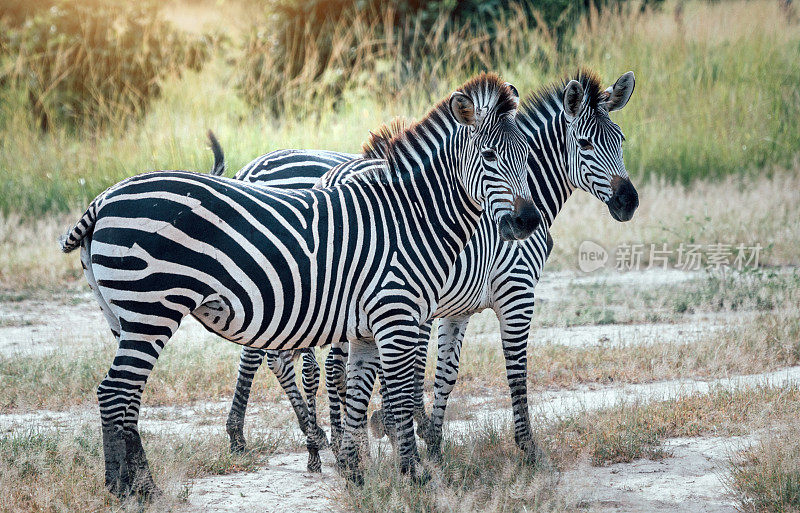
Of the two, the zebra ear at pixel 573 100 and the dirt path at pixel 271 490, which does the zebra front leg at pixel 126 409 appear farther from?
the zebra ear at pixel 573 100

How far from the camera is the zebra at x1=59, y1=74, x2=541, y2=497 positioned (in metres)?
3.93

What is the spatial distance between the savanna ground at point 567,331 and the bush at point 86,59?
486mm

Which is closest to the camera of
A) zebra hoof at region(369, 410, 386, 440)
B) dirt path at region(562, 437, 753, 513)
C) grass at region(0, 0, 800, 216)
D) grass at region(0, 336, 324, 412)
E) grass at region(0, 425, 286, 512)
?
grass at region(0, 425, 286, 512)

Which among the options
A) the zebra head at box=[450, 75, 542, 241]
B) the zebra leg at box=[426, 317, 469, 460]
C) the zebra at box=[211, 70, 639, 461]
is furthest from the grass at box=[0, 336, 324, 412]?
the zebra head at box=[450, 75, 542, 241]

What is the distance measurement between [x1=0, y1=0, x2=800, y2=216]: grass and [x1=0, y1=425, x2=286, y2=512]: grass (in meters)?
6.41

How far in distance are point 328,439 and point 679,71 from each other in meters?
10.8

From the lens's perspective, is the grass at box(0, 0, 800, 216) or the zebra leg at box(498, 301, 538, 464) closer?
the zebra leg at box(498, 301, 538, 464)

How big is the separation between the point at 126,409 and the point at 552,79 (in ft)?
Result: 34.7

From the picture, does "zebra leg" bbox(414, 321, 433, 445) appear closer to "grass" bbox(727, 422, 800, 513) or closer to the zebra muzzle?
the zebra muzzle

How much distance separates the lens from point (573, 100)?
17.8ft

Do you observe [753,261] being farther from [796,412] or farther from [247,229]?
[247,229]

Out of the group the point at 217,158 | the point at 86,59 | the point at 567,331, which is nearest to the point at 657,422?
the point at 567,331

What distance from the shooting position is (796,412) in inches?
215

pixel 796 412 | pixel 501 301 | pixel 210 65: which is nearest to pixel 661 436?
pixel 796 412
